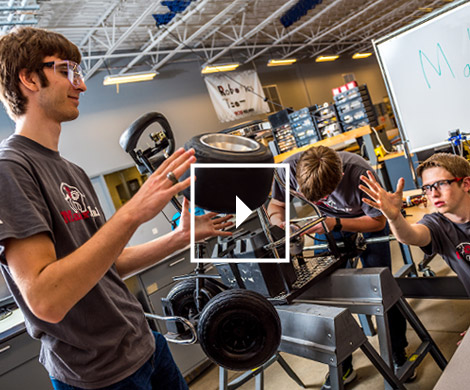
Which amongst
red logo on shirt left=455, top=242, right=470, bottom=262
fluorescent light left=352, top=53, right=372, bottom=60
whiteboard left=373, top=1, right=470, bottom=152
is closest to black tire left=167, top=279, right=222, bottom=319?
red logo on shirt left=455, top=242, right=470, bottom=262

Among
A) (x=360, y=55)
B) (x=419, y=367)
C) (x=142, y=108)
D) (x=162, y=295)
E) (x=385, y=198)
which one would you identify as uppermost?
(x=360, y=55)

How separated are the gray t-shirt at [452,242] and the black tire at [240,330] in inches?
33.6

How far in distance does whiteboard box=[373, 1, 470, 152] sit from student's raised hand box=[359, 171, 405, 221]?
989 millimetres

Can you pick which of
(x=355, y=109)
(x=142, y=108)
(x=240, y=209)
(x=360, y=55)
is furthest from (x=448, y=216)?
(x=360, y=55)

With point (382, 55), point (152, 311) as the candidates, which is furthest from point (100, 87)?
point (382, 55)

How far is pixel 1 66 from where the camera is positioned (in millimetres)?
878

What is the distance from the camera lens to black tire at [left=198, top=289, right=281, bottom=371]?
3.73 feet

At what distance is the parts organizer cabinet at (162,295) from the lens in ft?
8.95

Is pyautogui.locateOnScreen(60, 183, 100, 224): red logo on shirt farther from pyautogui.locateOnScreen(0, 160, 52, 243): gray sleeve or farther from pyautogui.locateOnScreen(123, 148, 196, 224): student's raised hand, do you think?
pyautogui.locateOnScreen(123, 148, 196, 224): student's raised hand

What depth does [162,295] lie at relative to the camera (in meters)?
2.83

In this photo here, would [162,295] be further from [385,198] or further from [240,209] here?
[240,209]

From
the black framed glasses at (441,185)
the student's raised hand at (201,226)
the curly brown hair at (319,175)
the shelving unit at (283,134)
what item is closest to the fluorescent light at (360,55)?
the shelving unit at (283,134)

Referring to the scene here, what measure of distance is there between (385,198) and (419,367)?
1375 mm

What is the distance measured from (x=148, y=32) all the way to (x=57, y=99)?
770 cm
